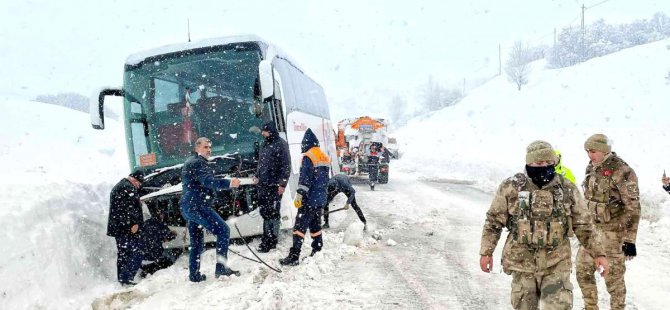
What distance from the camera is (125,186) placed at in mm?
5988

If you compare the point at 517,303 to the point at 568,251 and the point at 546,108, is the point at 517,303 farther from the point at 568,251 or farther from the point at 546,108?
the point at 546,108

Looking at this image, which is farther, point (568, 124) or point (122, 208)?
point (568, 124)

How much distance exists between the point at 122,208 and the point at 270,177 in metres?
2.05

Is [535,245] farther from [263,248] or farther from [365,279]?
[263,248]

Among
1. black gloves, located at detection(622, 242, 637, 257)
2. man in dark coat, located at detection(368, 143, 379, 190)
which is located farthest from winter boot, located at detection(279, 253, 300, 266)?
man in dark coat, located at detection(368, 143, 379, 190)

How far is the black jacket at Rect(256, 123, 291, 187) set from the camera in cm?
682

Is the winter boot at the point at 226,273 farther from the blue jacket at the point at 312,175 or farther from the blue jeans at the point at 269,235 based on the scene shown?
the blue jacket at the point at 312,175

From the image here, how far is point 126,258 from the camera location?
607cm

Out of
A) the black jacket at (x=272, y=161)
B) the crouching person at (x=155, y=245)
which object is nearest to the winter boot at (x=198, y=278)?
the crouching person at (x=155, y=245)

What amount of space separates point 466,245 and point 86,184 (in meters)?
6.50

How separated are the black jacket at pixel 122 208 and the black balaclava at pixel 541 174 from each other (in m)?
4.89

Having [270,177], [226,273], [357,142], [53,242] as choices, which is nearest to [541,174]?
[226,273]

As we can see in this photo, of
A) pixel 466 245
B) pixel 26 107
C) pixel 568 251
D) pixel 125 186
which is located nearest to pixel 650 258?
pixel 466 245

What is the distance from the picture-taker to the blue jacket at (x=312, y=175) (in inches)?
251
